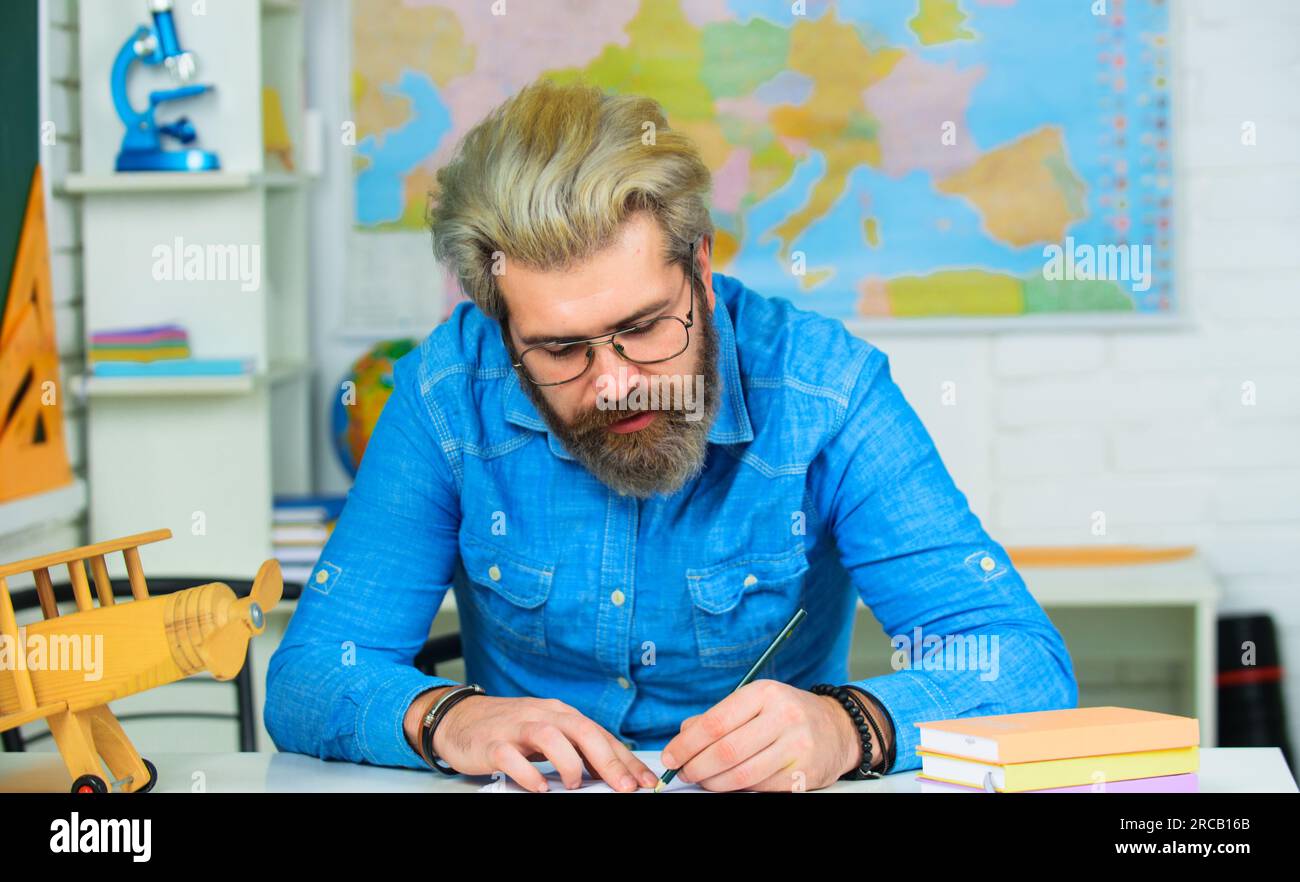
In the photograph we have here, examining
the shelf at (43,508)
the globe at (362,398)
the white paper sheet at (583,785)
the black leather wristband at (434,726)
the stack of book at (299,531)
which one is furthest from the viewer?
the globe at (362,398)

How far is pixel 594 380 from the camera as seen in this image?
1.25m

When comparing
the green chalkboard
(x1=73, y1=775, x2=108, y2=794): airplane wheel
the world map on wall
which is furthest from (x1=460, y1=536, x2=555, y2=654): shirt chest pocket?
the world map on wall

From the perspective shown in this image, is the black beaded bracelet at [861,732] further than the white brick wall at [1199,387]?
No

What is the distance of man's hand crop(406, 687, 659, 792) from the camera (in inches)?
40.6

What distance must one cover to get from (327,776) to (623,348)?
1.47 feet

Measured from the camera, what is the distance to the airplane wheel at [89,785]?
3.13 feet

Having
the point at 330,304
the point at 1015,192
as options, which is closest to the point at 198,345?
the point at 330,304

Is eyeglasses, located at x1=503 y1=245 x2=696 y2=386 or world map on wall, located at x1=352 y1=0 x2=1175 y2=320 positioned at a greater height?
world map on wall, located at x1=352 y1=0 x2=1175 y2=320

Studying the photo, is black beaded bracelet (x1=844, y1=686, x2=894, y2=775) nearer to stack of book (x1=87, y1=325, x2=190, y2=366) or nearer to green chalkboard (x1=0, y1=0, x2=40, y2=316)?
green chalkboard (x1=0, y1=0, x2=40, y2=316)

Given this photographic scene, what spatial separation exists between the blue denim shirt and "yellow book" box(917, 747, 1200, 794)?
0.31 m

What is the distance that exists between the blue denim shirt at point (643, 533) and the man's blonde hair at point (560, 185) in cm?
16

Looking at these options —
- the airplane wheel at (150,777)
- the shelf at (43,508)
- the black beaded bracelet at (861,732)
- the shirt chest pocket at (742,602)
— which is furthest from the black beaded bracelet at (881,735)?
the shelf at (43,508)

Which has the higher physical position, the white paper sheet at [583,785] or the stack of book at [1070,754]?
the stack of book at [1070,754]

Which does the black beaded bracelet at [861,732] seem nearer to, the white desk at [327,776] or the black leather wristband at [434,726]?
the white desk at [327,776]
